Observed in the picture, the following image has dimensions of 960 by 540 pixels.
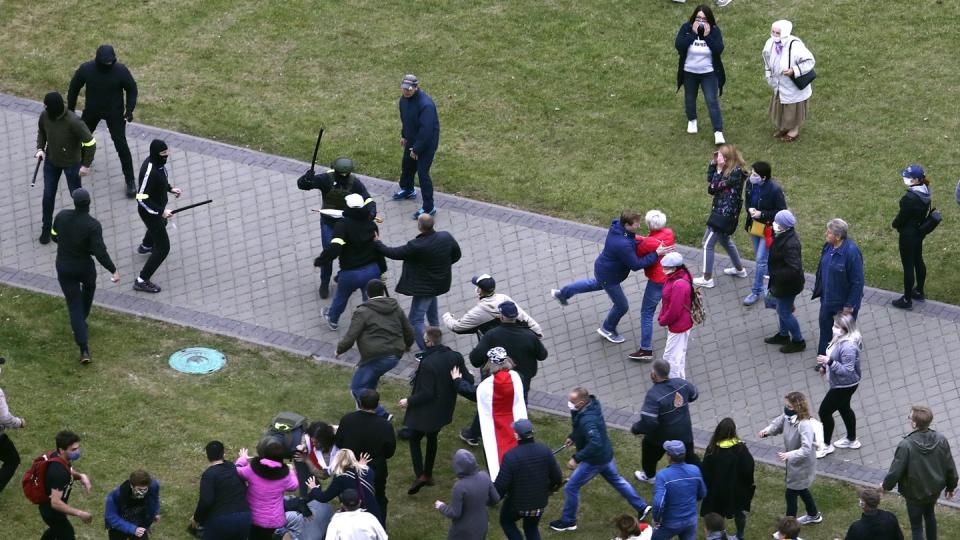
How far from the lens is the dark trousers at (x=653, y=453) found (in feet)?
49.3

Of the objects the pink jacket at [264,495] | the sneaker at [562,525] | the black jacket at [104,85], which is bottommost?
the sneaker at [562,525]

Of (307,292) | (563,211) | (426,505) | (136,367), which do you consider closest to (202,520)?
(426,505)

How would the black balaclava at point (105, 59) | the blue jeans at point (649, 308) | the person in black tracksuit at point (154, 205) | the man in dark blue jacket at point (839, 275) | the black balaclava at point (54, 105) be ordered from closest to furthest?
the man in dark blue jacket at point (839, 275), the blue jeans at point (649, 308), the person in black tracksuit at point (154, 205), the black balaclava at point (54, 105), the black balaclava at point (105, 59)

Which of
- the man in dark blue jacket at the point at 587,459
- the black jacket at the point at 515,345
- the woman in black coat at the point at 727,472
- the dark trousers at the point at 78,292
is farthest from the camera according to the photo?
the dark trousers at the point at 78,292

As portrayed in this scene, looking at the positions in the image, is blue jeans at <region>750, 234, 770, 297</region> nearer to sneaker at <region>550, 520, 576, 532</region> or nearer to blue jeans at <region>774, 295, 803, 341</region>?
blue jeans at <region>774, 295, 803, 341</region>

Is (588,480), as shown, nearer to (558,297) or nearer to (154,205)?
(558,297)

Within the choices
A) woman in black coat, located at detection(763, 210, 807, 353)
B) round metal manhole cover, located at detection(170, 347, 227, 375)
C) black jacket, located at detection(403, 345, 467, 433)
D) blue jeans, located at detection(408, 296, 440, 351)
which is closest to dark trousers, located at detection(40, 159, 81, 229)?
round metal manhole cover, located at detection(170, 347, 227, 375)

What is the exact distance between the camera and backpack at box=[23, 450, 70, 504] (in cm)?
1363

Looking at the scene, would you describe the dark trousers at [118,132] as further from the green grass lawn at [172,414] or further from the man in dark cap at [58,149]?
the green grass lawn at [172,414]

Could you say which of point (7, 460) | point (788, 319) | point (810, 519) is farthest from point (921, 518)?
point (7, 460)

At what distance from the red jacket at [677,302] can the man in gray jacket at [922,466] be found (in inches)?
111

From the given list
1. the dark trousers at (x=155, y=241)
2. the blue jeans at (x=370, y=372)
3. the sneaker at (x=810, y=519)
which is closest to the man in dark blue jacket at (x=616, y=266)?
the blue jeans at (x=370, y=372)

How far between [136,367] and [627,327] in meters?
5.30

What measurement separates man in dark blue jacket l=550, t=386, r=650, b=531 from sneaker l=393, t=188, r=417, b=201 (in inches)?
226
